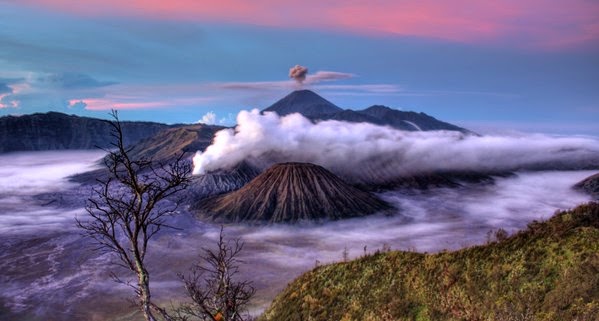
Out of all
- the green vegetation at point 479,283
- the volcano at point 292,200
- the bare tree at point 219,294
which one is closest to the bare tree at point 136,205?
the bare tree at point 219,294

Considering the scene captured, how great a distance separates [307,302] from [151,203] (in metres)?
22.4

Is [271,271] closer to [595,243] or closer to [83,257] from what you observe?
[83,257]

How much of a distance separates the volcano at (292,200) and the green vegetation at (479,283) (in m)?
97.6

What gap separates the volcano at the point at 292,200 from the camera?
433ft

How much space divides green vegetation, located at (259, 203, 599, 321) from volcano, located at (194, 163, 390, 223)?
320 ft

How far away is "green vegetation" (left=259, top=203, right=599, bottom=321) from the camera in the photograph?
2177cm

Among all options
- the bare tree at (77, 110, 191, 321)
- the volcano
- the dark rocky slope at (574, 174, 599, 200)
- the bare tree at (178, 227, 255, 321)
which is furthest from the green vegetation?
the dark rocky slope at (574, 174, 599, 200)

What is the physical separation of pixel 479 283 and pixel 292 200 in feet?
364

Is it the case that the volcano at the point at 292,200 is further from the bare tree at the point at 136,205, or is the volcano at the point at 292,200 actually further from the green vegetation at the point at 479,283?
the bare tree at the point at 136,205

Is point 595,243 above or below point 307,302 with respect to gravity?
above

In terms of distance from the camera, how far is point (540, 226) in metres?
27.7

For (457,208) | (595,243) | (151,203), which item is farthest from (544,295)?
(457,208)

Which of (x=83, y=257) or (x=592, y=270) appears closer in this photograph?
(x=592, y=270)

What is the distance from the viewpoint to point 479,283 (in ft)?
84.2
